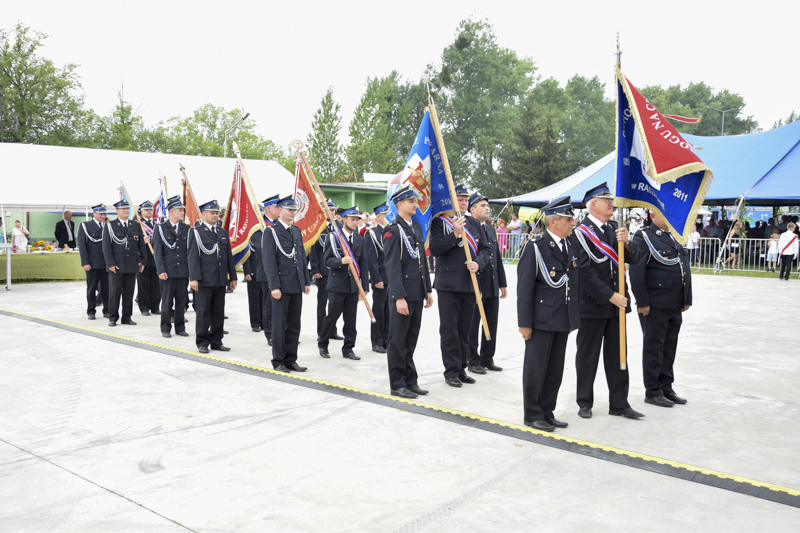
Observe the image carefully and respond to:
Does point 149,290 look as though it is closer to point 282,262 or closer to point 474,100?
point 282,262

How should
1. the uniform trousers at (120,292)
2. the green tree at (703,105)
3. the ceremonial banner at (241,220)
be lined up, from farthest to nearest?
1. the green tree at (703,105)
2. the uniform trousers at (120,292)
3. the ceremonial banner at (241,220)

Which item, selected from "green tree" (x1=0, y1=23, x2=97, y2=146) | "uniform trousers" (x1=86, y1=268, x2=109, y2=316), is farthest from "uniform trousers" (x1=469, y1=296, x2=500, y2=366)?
"green tree" (x1=0, y1=23, x2=97, y2=146)

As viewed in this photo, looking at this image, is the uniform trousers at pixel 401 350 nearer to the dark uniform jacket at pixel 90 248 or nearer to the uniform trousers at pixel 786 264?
the dark uniform jacket at pixel 90 248

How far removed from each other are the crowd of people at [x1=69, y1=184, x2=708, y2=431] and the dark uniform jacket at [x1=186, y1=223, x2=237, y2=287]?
0.05 feet

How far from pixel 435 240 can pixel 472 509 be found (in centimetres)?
368

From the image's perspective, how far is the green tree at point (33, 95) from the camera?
42406 mm

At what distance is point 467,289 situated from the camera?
272 inches

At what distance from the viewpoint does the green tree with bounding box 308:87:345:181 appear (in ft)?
186

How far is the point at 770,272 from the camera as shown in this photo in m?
21.5

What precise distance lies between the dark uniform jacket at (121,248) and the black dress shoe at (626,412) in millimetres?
9194

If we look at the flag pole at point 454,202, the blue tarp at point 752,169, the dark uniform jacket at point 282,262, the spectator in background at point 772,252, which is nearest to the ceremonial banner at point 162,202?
the dark uniform jacket at point 282,262

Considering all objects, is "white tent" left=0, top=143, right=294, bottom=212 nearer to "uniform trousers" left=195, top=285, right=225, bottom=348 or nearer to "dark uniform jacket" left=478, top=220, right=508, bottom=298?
"uniform trousers" left=195, top=285, right=225, bottom=348

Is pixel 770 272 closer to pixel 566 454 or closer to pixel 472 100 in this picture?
pixel 566 454

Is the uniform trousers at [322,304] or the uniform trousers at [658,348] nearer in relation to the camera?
the uniform trousers at [658,348]
